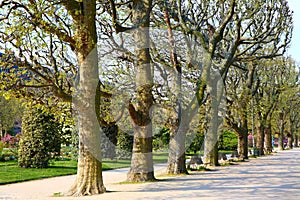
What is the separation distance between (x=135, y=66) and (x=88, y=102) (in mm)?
4165

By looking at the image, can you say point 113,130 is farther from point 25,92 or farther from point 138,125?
point 25,92

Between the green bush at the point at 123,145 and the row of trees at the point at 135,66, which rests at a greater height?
the row of trees at the point at 135,66

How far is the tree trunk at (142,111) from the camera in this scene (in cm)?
1443

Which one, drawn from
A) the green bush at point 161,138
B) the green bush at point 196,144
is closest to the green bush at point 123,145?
the green bush at point 161,138

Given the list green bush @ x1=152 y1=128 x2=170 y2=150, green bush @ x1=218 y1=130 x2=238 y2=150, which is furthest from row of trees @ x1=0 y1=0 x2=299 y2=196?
green bush @ x1=218 y1=130 x2=238 y2=150

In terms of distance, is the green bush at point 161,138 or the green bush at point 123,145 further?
the green bush at point 161,138

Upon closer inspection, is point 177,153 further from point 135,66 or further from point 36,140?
point 36,140

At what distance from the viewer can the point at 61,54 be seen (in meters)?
13.8

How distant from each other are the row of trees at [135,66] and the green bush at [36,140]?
346 centimetres

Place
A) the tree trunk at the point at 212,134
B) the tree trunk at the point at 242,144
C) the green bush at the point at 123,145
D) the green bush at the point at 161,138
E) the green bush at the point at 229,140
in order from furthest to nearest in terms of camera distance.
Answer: the green bush at the point at 229,140
the green bush at the point at 161,138
the tree trunk at the point at 242,144
the green bush at the point at 123,145
the tree trunk at the point at 212,134

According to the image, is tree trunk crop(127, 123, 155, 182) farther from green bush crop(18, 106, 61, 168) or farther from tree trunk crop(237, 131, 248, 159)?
tree trunk crop(237, 131, 248, 159)

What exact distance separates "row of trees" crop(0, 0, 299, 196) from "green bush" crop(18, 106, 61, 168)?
3462mm

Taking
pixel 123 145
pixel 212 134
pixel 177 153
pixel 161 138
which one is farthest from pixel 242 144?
pixel 177 153

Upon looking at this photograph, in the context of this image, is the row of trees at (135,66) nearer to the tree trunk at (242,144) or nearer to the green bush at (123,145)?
the tree trunk at (242,144)
